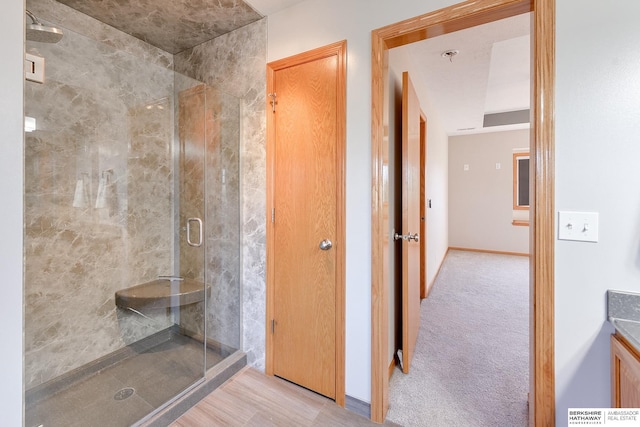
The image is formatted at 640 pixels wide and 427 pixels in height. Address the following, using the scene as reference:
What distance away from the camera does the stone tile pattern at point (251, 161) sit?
1991 millimetres

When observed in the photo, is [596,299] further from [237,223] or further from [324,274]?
[237,223]

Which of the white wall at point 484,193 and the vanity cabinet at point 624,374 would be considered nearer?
the vanity cabinet at point 624,374

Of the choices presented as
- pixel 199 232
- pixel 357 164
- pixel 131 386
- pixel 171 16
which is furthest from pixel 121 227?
pixel 357 164

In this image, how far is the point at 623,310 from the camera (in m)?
1.07

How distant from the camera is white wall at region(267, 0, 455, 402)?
1.59 m

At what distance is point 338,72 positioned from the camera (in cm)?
166

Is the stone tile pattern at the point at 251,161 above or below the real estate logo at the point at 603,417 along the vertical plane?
above

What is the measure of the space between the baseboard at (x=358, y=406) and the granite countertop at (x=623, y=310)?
4.05 ft

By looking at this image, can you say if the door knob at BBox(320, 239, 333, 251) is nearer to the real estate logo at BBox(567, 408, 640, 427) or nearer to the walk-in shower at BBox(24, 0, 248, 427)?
the walk-in shower at BBox(24, 0, 248, 427)

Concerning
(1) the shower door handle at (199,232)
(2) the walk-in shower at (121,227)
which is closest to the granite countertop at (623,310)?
(2) the walk-in shower at (121,227)

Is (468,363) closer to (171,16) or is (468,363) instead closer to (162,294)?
(162,294)

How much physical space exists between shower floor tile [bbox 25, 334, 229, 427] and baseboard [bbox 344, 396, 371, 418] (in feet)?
3.28

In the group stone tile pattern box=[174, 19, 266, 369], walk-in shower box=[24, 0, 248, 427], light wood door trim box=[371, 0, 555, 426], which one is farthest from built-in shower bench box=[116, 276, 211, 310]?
light wood door trim box=[371, 0, 555, 426]

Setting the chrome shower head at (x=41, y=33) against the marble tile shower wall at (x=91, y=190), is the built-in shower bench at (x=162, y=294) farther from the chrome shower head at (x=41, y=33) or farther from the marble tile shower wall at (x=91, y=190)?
the chrome shower head at (x=41, y=33)
